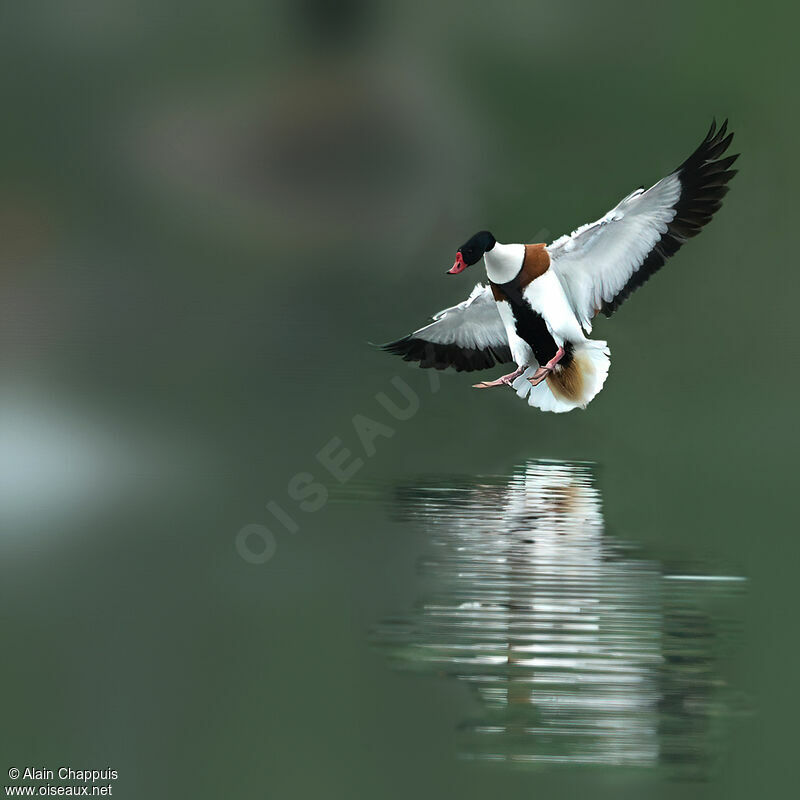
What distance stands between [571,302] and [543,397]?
0.30 metres

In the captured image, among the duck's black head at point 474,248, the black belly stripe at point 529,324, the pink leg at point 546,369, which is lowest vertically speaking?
the pink leg at point 546,369

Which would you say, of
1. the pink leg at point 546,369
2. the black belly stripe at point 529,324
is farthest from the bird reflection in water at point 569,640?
the black belly stripe at point 529,324

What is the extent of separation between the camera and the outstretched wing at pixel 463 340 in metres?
3.28

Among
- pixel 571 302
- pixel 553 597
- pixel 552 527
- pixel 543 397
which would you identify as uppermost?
pixel 571 302

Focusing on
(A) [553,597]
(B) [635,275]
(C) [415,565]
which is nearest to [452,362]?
(B) [635,275]

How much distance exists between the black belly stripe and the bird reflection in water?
0.76 metres

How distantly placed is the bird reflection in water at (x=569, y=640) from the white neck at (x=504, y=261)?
84cm

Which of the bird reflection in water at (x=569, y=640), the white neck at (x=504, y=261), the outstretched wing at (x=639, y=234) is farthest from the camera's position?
the white neck at (x=504, y=261)

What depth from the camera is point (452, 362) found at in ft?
11.3

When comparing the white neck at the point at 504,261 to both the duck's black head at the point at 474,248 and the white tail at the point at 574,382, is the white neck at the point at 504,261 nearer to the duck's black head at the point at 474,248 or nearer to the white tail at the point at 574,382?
the duck's black head at the point at 474,248

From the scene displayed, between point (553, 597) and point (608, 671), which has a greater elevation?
point (553, 597)

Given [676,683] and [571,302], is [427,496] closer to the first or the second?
[571,302]

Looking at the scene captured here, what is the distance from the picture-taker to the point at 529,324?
10.2 feet

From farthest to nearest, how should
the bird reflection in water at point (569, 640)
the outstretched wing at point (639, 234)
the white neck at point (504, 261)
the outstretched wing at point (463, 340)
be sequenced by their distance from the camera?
1. the outstretched wing at point (463, 340)
2. the white neck at point (504, 261)
3. the outstretched wing at point (639, 234)
4. the bird reflection in water at point (569, 640)
